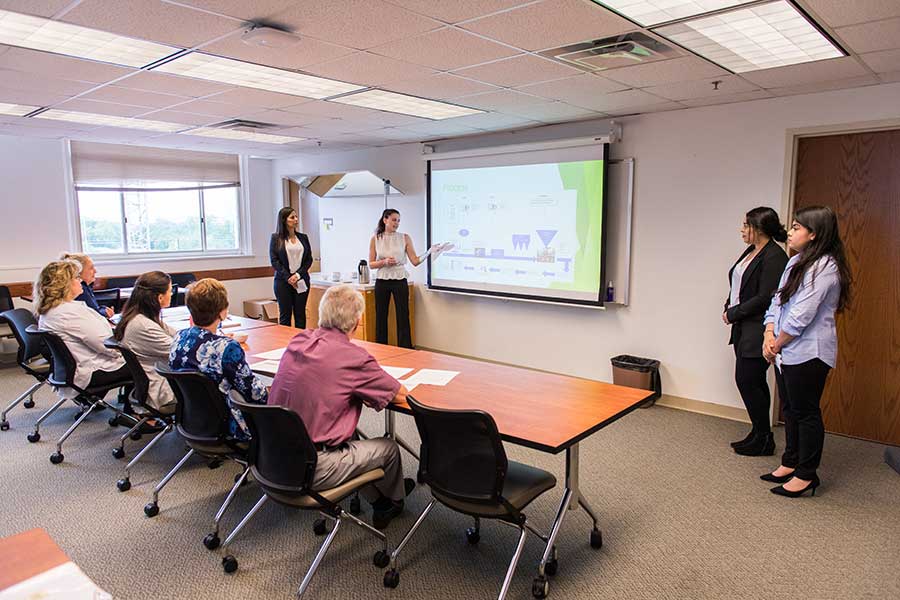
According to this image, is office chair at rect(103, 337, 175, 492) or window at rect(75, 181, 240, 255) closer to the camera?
office chair at rect(103, 337, 175, 492)

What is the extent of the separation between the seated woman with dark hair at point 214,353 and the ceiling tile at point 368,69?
1.43 meters

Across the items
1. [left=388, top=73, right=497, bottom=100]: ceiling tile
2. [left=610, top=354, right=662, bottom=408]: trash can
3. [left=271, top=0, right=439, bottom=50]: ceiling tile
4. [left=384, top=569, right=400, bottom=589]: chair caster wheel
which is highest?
[left=388, top=73, right=497, bottom=100]: ceiling tile

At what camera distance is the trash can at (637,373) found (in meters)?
4.75

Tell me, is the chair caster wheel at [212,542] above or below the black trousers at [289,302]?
below

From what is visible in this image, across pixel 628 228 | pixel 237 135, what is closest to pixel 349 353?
pixel 628 228

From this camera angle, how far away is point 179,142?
657 centimetres

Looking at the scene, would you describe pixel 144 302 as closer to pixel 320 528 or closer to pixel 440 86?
pixel 320 528

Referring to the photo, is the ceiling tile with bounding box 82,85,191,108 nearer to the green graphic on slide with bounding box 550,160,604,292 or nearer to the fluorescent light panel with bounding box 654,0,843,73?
the green graphic on slide with bounding box 550,160,604,292

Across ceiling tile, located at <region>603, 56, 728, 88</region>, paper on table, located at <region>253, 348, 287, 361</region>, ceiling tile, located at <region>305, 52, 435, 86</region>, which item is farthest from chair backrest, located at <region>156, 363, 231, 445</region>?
ceiling tile, located at <region>603, 56, 728, 88</region>

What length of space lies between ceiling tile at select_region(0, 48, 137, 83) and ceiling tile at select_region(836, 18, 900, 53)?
3.78 m

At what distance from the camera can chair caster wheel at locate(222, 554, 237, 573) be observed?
8.39 feet

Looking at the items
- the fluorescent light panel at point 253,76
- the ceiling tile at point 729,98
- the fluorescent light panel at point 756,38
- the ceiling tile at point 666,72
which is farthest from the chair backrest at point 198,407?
the ceiling tile at point 729,98

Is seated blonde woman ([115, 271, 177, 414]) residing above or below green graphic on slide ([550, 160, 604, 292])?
below

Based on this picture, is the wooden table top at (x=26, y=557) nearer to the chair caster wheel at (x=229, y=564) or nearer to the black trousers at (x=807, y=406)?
the chair caster wheel at (x=229, y=564)
